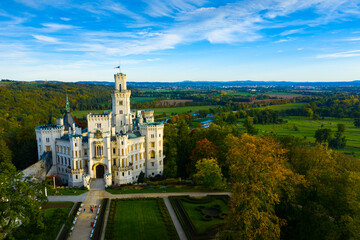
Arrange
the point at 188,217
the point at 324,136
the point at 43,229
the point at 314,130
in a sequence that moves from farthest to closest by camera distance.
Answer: the point at 314,130
the point at 324,136
the point at 188,217
the point at 43,229

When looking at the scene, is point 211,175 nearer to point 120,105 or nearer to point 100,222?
point 100,222

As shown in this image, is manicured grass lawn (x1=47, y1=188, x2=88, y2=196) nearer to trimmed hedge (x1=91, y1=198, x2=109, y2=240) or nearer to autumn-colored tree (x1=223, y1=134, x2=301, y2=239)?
trimmed hedge (x1=91, y1=198, x2=109, y2=240)

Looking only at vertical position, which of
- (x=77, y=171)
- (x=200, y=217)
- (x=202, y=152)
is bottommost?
(x=200, y=217)

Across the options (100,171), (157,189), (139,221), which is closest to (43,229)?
(139,221)

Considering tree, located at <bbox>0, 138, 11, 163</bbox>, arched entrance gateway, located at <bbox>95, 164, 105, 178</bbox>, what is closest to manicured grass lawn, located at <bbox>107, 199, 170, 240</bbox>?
arched entrance gateway, located at <bbox>95, 164, 105, 178</bbox>

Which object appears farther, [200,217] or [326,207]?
[200,217]

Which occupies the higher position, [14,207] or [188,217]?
[14,207]

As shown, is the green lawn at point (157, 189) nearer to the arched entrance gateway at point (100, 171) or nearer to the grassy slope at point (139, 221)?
the grassy slope at point (139, 221)
